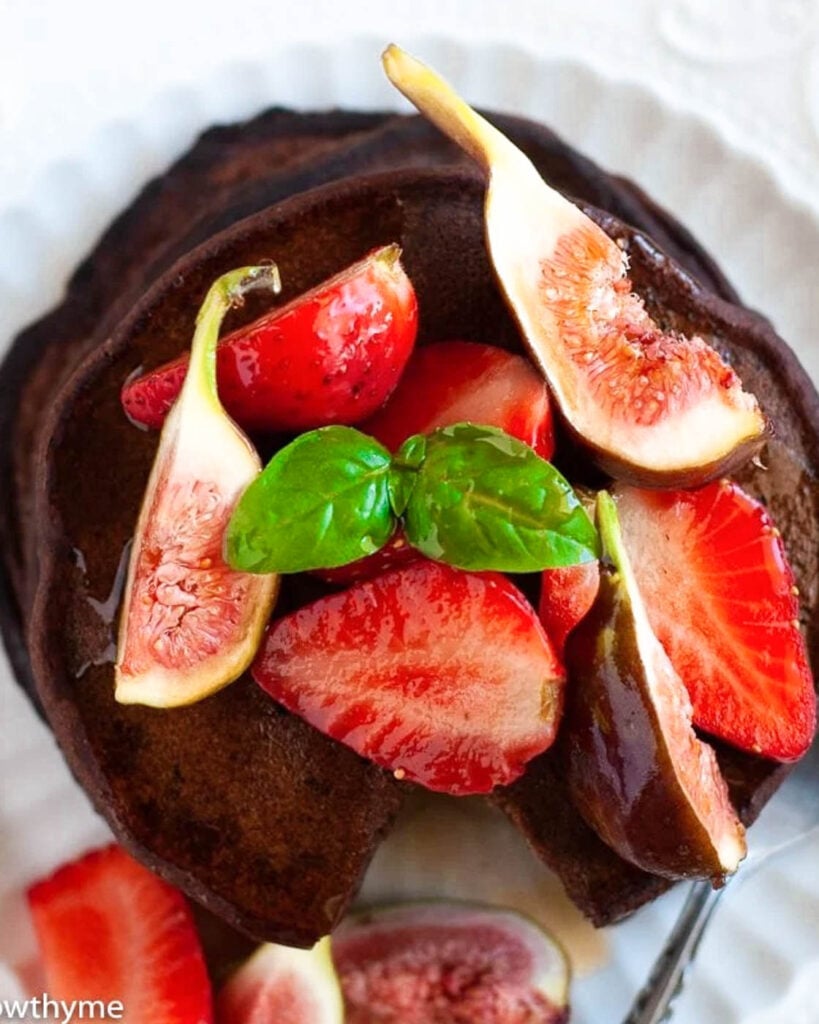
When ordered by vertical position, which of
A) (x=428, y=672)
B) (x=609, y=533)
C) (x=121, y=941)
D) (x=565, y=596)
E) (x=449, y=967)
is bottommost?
(x=449, y=967)

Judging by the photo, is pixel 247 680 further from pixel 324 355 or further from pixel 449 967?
pixel 449 967

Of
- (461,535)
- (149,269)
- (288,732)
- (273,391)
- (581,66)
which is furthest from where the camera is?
(581,66)

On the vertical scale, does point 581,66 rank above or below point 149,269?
above

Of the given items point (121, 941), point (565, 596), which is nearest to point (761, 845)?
point (565, 596)

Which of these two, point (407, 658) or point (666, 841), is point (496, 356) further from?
point (666, 841)

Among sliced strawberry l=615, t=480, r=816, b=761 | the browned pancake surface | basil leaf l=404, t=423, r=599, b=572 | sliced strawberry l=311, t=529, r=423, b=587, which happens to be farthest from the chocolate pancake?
basil leaf l=404, t=423, r=599, b=572

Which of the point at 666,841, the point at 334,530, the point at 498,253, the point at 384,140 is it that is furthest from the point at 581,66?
the point at 666,841
